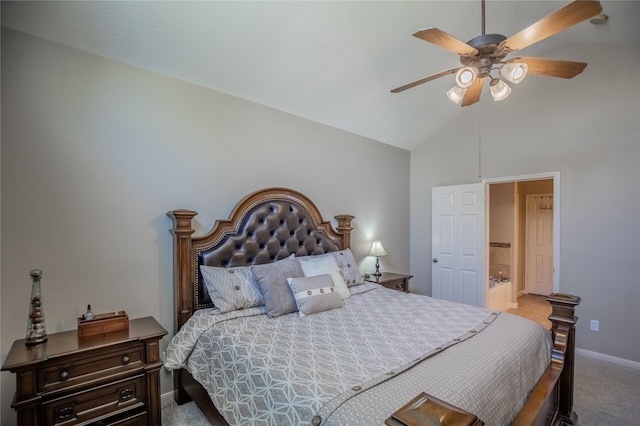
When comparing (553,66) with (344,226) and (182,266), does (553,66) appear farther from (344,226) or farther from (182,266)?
(182,266)

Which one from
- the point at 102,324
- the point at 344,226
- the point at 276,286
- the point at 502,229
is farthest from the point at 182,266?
the point at 502,229

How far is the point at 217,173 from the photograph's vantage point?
288 centimetres

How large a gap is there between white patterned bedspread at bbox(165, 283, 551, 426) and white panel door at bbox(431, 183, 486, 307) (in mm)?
2030

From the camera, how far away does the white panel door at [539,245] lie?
5984mm

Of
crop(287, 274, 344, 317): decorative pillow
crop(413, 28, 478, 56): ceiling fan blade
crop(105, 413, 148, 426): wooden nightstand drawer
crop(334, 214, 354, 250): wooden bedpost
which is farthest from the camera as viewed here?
crop(334, 214, 354, 250): wooden bedpost

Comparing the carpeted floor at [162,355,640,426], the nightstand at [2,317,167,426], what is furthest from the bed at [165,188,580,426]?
the nightstand at [2,317,167,426]

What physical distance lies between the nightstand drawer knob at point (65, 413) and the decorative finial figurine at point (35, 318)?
41cm

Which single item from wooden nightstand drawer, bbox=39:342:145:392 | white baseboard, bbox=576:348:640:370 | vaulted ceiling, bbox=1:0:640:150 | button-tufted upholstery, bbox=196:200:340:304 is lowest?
white baseboard, bbox=576:348:640:370

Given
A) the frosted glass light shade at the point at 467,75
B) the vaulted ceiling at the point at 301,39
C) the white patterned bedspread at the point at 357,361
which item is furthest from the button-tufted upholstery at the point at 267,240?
the frosted glass light shade at the point at 467,75

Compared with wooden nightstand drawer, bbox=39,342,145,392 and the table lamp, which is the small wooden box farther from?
the table lamp

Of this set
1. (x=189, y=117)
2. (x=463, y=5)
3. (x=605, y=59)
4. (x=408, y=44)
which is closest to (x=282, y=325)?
(x=189, y=117)

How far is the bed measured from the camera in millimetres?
1366

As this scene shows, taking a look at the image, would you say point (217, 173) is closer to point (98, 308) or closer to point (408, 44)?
→ point (98, 308)

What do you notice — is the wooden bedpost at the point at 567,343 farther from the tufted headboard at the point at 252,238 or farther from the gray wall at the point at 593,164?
the tufted headboard at the point at 252,238
